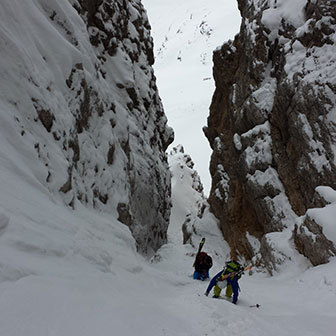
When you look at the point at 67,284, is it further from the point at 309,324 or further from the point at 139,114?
the point at 139,114

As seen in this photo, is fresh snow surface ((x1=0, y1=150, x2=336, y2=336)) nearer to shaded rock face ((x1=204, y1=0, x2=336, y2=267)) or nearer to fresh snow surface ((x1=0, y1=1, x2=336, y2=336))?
fresh snow surface ((x1=0, y1=1, x2=336, y2=336))

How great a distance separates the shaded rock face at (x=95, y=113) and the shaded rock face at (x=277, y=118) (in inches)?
283

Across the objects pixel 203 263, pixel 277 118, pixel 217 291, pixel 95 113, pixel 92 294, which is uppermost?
pixel 277 118

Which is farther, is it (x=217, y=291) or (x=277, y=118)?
(x=277, y=118)

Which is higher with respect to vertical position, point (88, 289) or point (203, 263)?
point (203, 263)

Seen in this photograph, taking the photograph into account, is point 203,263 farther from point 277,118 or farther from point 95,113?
point 277,118

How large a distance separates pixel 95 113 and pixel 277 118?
518 inches

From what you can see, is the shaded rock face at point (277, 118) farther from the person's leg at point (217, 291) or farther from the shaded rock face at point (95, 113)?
the person's leg at point (217, 291)

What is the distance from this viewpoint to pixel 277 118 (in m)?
21.7

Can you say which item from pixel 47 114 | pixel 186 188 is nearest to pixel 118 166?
pixel 47 114

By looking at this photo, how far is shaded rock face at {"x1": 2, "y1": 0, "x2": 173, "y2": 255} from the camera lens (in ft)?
32.3

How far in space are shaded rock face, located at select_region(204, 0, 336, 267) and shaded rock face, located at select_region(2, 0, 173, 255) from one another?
7.18 metres

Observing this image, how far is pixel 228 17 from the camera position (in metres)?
132

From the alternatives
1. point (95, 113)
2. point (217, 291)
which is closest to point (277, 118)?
point (95, 113)
